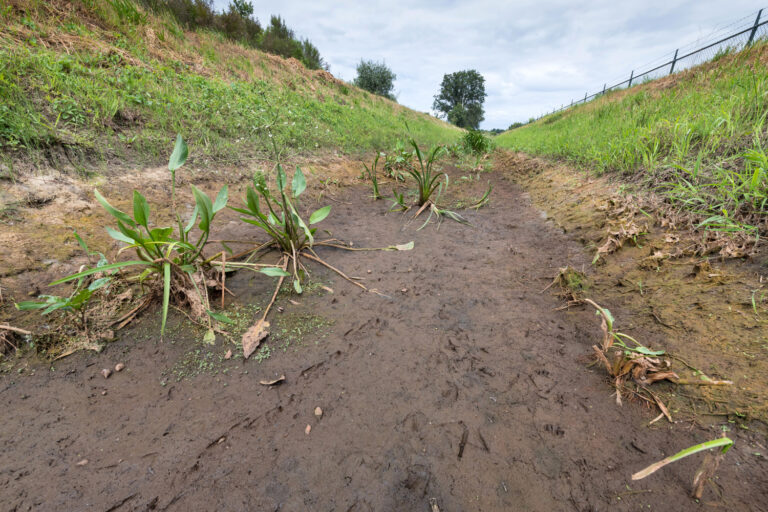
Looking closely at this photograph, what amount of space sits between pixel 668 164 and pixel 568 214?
0.69 metres

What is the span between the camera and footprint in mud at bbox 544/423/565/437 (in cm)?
92

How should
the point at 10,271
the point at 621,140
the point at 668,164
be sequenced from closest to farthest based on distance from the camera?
the point at 10,271, the point at 668,164, the point at 621,140

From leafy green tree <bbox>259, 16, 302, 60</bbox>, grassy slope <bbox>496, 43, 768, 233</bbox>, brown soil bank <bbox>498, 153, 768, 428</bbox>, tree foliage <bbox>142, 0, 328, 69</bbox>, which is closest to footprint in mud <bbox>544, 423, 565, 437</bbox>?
brown soil bank <bbox>498, 153, 768, 428</bbox>

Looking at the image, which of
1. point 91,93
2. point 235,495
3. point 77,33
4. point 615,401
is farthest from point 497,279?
point 77,33

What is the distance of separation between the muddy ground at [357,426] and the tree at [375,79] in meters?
24.2

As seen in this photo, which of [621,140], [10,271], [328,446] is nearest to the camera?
[328,446]

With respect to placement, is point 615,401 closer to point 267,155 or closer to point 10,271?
point 10,271

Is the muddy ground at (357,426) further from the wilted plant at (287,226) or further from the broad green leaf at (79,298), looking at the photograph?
the wilted plant at (287,226)

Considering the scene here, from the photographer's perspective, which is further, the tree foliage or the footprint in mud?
the tree foliage

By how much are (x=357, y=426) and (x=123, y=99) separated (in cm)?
360

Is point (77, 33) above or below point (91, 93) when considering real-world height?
above

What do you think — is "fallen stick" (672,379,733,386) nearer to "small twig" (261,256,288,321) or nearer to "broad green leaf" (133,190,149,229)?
"small twig" (261,256,288,321)

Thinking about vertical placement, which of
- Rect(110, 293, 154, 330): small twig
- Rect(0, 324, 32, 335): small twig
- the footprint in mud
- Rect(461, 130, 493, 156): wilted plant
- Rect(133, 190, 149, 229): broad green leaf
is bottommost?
the footprint in mud

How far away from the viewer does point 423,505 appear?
761 mm
